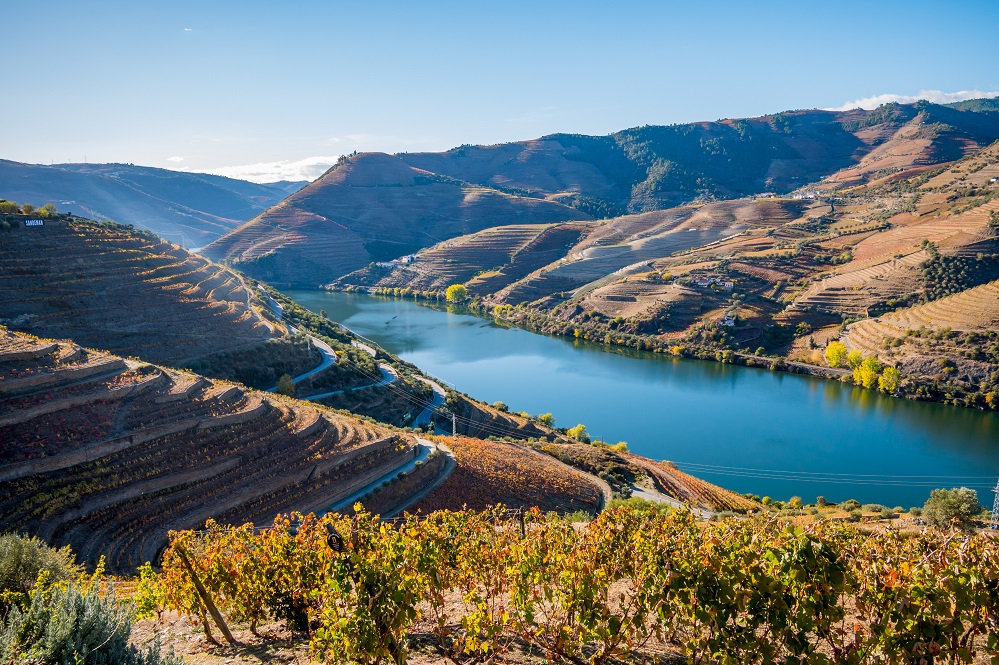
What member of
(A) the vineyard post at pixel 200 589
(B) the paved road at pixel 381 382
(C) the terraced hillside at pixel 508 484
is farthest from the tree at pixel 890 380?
(A) the vineyard post at pixel 200 589

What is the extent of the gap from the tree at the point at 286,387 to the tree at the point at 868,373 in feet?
162

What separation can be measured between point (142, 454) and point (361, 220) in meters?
125

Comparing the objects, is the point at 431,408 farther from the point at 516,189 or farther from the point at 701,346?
the point at 516,189

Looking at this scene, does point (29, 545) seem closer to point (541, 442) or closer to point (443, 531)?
point (443, 531)

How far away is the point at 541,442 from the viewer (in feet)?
121

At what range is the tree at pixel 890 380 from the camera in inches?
2001

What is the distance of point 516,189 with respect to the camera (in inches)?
6978

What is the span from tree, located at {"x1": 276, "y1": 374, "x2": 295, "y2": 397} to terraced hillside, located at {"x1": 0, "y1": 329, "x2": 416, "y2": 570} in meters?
11.1

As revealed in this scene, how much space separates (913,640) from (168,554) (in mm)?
10614

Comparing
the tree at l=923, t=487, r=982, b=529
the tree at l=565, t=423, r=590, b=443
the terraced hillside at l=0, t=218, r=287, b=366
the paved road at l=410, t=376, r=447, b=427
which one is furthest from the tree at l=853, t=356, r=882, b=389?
the terraced hillside at l=0, t=218, r=287, b=366

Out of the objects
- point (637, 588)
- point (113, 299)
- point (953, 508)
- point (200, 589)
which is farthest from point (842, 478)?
point (113, 299)

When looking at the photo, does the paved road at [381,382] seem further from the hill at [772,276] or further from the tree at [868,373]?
the tree at [868,373]

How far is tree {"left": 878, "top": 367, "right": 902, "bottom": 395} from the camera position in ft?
Answer: 167

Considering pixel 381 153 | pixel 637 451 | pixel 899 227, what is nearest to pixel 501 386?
pixel 637 451
